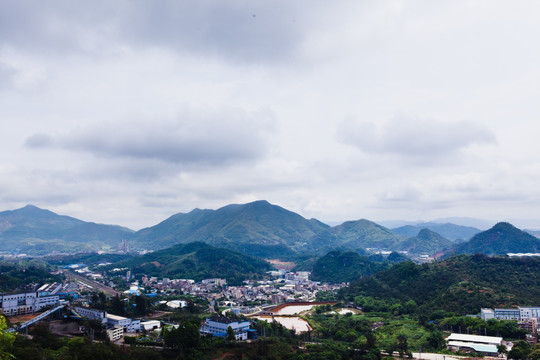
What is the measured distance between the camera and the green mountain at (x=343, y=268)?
83.8 m

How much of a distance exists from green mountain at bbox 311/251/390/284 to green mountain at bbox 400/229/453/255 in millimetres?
54343

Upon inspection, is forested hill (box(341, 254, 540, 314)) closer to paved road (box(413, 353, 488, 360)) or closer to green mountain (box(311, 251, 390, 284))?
paved road (box(413, 353, 488, 360))

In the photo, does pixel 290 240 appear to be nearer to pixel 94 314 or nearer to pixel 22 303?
pixel 22 303

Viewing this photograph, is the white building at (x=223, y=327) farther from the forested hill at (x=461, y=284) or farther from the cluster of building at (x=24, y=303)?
the forested hill at (x=461, y=284)

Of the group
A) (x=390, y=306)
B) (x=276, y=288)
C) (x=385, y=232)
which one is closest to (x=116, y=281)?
(x=276, y=288)

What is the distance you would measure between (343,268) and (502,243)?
1944 inches

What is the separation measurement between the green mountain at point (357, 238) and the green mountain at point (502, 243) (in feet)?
132

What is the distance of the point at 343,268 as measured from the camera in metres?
88.8

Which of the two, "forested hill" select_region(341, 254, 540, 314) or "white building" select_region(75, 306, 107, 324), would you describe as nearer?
"white building" select_region(75, 306, 107, 324)

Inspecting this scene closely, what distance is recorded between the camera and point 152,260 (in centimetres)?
10081

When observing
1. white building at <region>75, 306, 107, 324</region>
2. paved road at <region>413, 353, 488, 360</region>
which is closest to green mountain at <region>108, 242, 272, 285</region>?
white building at <region>75, 306, 107, 324</region>

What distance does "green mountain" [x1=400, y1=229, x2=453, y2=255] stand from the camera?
13825cm

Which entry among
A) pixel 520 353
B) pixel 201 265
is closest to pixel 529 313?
pixel 520 353

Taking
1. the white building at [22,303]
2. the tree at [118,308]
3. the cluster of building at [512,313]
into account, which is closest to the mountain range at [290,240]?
the cluster of building at [512,313]
